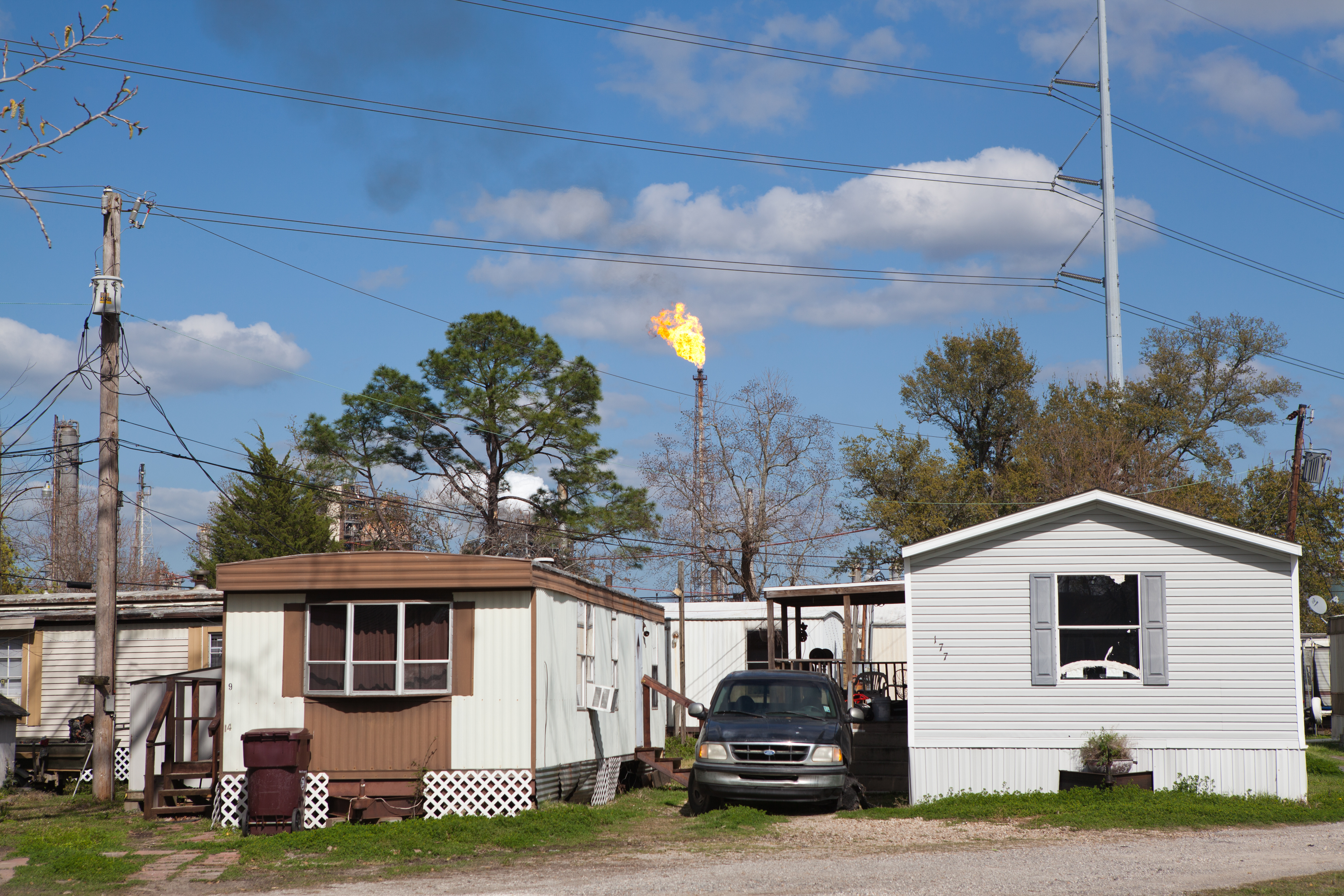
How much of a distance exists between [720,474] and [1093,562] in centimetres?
2659

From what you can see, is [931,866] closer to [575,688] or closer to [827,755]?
[827,755]

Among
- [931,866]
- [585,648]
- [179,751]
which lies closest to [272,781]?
[179,751]

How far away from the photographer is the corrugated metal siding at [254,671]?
1455 cm

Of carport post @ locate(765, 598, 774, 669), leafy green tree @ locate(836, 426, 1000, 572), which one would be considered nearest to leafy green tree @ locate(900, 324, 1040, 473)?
leafy green tree @ locate(836, 426, 1000, 572)

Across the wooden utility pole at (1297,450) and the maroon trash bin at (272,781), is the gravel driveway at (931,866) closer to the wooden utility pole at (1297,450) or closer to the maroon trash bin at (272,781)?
the maroon trash bin at (272,781)

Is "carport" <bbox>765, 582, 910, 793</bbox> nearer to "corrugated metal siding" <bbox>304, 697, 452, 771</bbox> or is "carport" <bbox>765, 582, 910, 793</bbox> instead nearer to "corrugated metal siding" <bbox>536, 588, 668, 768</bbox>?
"corrugated metal siding" <bbox>536, 588, 668, 768</bbox>

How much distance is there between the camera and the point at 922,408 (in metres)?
49.1

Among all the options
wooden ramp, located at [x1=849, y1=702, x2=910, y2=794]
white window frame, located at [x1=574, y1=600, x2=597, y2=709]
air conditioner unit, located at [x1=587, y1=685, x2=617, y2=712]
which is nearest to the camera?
white window frame, located at [x1=574, y1=600, x2=597, y2=709]

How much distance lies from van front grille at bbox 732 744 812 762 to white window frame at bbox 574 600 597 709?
275 cm

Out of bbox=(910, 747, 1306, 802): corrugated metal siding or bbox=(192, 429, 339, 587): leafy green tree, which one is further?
bbox=(192, 429, 339, 587): leafy green tree

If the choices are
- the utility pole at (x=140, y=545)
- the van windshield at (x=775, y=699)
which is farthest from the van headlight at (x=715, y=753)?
the utility pole at (x=140, y=545)

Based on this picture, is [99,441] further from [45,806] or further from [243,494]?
[243,494]

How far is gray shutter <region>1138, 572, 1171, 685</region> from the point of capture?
15.3 meters

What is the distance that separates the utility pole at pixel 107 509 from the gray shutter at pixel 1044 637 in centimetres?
1257
